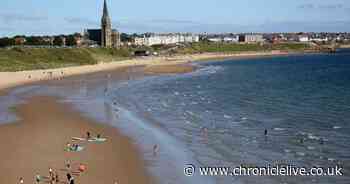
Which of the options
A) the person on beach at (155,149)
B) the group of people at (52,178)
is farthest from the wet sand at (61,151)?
the person on beach at (155,149)

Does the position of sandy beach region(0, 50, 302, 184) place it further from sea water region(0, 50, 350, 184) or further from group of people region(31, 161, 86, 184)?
sea water region(0, 50, 350, 184)

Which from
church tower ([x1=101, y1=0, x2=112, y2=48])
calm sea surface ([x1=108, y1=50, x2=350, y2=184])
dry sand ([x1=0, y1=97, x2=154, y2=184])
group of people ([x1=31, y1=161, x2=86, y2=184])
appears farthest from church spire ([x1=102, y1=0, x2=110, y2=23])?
group of people ([x1=31, y1=161, x2=86, y2=184])

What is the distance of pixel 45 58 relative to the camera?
98.9 m

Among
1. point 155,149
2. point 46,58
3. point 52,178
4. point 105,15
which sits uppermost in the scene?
point 105,15

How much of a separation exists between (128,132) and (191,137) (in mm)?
4185

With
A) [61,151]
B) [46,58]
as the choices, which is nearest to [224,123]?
[61,151]

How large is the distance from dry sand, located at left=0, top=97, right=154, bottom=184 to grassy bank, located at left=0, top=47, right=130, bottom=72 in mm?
43960

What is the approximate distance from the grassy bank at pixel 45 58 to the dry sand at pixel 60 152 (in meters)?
44.0

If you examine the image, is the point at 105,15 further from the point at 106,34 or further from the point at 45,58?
the point at 45,58

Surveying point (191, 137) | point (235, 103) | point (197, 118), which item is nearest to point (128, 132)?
point (191, 137)

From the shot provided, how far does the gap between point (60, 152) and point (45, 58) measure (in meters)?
74.5

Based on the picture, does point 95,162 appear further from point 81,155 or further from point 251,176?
point 251,176

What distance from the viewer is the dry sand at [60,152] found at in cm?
2286

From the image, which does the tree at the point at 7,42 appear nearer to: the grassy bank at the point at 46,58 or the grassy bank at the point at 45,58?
the grassy bank at the point at 46,58
